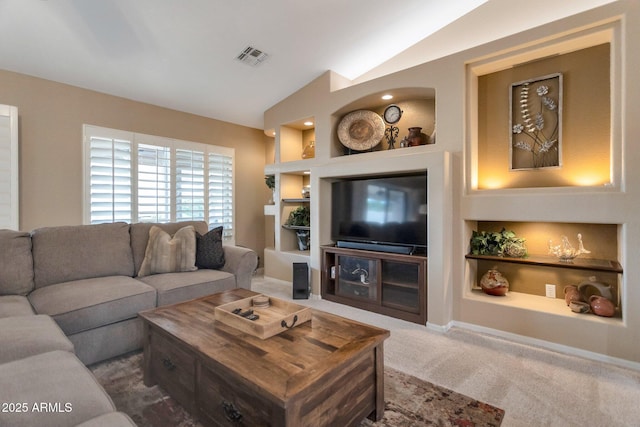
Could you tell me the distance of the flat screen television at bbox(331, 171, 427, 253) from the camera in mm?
3193

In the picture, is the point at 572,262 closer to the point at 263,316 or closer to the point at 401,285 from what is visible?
the point at 401,285

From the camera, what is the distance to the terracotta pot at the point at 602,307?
94.9 inches

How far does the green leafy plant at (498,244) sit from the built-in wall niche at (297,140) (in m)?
2.47

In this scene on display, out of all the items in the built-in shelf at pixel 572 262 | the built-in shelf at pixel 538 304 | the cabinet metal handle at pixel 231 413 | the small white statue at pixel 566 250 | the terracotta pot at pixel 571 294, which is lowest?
the cabinet metal handle at pixel 231 413

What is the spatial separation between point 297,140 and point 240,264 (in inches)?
97.2

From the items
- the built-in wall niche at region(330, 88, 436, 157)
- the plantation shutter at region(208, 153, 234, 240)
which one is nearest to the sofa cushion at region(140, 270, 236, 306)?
the plantation shutter at region(208, 153, 234, 240)

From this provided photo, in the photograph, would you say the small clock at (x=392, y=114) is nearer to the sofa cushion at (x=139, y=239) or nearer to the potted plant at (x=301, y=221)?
the potted plant at (x=301, y=221)

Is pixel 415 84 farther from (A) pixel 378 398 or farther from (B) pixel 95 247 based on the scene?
(B) pixel 95 247

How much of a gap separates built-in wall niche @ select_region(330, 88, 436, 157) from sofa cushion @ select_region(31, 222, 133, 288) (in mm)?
2521

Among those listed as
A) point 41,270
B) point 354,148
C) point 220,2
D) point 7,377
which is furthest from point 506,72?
point 41,270

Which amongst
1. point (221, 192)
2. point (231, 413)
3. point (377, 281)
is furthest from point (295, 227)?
point (231, 413)

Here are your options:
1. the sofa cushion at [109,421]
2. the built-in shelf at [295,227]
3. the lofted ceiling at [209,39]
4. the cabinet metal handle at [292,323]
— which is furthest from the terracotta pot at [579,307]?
the sofa cushion at [109,421]

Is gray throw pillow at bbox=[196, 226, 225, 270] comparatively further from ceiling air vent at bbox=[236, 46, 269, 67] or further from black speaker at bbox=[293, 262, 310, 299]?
ceiling air vent at bbox=[236, 46, 269, 67]

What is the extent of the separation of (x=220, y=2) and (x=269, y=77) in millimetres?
1238
